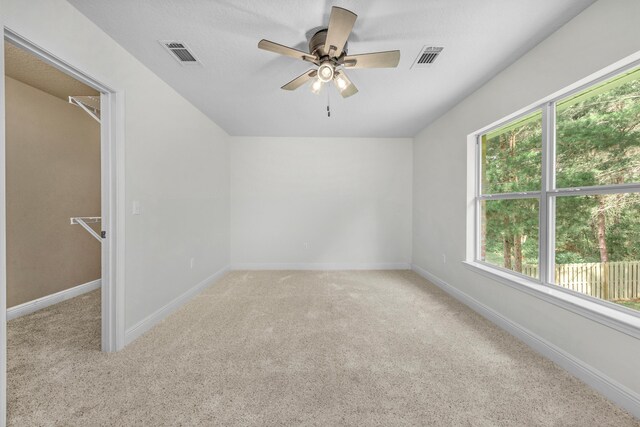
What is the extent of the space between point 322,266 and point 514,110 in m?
3.50

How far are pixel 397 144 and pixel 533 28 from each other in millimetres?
2798

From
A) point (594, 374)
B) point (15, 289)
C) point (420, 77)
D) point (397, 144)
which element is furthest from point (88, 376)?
point (397, 144)

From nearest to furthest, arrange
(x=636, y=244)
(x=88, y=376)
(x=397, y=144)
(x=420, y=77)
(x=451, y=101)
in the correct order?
(x=636, y=244), (x=88, y=376), (x=420, y=77), (x=451, y=101), (x=397, y=144)

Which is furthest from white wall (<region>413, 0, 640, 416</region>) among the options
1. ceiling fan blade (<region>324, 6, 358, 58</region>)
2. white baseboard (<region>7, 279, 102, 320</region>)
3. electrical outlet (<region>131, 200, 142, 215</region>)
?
white baseboard (<region>7, 279, 102, 320</region>)

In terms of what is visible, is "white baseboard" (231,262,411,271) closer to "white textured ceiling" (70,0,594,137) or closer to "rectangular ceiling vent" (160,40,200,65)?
"white textured ceiling" (70,0,594,137)

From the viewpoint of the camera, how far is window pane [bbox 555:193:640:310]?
157 centimetres

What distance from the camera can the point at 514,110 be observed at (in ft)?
7.32

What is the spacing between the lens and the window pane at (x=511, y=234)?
87.4 inches

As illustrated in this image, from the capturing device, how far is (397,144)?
4.56m

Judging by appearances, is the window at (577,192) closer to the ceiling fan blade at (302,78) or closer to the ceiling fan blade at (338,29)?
the ceiling fan blade at (338,29)

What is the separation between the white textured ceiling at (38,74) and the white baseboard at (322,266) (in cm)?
320

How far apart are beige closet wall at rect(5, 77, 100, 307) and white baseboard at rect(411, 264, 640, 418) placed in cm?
494

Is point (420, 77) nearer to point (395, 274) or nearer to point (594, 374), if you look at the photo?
point (594, 374)

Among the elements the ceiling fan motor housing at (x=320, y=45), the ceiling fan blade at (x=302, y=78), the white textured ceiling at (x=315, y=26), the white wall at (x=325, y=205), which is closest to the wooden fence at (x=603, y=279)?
the white textured ceiling at (x=315, y=26)
